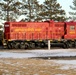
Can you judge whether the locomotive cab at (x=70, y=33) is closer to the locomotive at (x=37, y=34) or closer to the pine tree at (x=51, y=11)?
the locomotive at (x=37, y=34)

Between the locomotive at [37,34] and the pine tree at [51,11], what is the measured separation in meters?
18.1

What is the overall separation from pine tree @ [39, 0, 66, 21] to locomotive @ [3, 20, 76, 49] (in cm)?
1811

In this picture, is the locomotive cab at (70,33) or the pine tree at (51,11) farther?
the pine tree at (51,11)

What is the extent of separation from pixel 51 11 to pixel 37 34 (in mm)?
20991

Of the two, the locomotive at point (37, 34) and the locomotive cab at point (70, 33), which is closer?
the locomotive at point (37, 34)

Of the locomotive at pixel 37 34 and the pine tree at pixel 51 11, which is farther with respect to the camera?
the pine tree at pixel 51 11

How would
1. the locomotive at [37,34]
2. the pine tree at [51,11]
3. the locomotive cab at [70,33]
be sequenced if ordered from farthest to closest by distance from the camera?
the pine tree at [51,11] < the locomotive cab at [70,33] < the locomotive at [37,34]

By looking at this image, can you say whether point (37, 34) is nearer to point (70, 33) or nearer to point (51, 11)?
point (70, 33)

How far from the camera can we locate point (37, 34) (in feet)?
117

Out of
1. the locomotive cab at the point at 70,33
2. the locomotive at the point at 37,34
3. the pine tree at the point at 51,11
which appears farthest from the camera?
the pine tree at the point at 51,11

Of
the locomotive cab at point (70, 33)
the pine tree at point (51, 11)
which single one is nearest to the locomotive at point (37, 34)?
the locomotive cab at point (70, 33)

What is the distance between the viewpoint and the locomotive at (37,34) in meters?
34.5

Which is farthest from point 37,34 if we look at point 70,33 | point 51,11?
point 51,11

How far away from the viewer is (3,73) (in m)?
13.4
